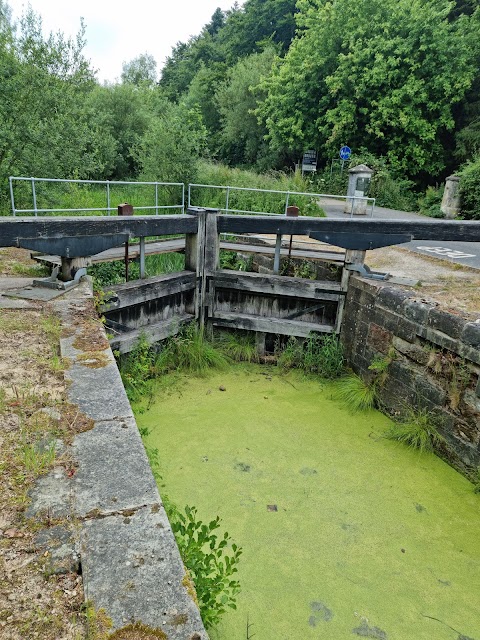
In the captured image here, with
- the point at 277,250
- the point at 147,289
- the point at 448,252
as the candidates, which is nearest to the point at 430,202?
the point at 448,252

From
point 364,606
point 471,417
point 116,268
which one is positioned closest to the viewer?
point 364,606

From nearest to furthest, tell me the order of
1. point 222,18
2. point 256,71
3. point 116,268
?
point 116,268 < point 256,71 < point 222,18

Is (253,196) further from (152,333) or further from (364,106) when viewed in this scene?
(364,106)

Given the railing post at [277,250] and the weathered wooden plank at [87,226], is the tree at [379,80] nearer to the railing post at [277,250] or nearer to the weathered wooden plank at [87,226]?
the railing post at [277,250]

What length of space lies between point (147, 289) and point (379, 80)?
15.6 meters

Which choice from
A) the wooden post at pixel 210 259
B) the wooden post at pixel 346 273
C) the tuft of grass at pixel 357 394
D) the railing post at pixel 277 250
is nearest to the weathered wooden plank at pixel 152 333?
the wooden post at pixel 210 259

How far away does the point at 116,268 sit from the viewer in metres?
8.34

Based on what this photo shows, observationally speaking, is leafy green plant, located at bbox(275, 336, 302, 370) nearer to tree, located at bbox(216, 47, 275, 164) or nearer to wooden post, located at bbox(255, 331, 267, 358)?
wooden post, located at bbox(255, 331, 267, 358)

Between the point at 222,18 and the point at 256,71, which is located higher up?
the point at 222,18

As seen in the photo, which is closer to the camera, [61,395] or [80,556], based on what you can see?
[80,556]

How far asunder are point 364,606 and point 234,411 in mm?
2670

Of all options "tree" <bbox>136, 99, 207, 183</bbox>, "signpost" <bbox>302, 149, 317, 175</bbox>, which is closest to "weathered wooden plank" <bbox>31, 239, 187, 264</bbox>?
"tree" <bbox>136, 99, 207, 183</bbox>

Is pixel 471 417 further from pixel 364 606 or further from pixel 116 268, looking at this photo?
pixel 116 268

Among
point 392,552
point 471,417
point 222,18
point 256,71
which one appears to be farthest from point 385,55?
point 222,18
